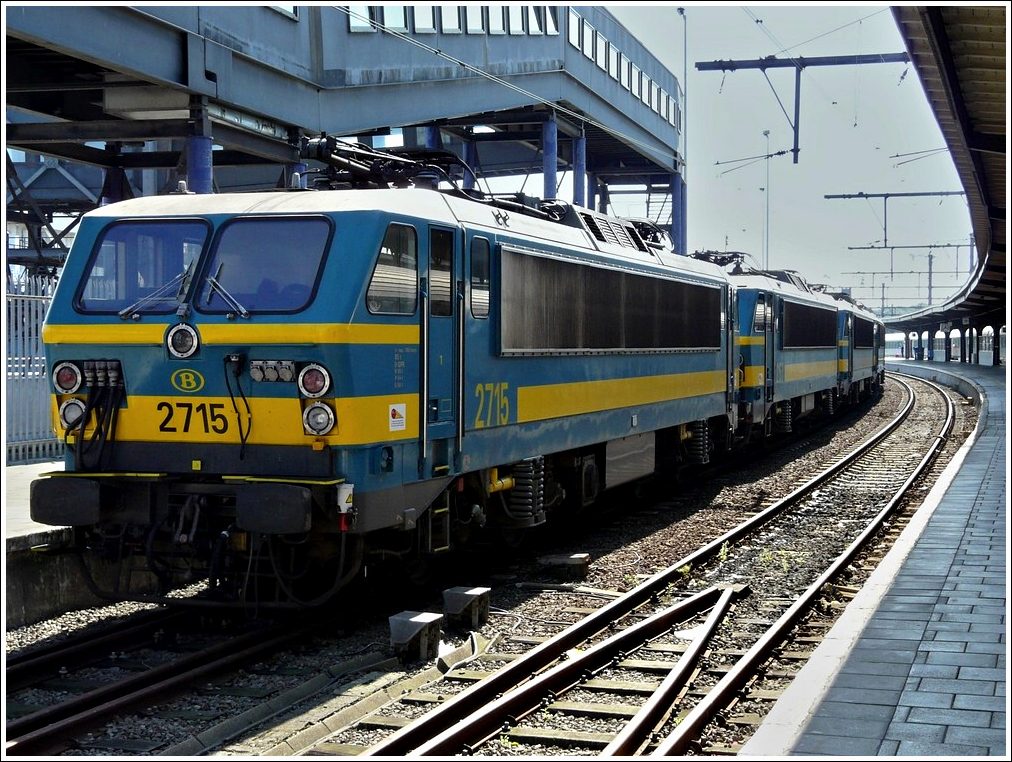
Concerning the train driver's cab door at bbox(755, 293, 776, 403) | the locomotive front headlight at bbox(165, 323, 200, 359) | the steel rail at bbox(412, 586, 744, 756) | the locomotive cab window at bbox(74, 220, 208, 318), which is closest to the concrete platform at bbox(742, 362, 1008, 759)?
the steel rail at bbox(412, 586, 744, 756)

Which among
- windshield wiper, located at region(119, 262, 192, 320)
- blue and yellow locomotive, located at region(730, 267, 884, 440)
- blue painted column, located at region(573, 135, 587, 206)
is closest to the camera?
windshield wiper, located at region(119, 262, 192, 320)

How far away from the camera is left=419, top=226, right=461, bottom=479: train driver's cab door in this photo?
915cm

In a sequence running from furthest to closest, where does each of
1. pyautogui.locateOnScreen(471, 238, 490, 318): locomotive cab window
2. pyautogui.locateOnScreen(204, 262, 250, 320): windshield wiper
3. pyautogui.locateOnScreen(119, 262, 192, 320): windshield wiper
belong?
pyautogui.locateOnScreen(471, 238, 490, 318): locomotive cab window → pyautogui.locateOnScreen(119, 262, 192, 320): windshield wiper → pyautogui.locateOnScreen(204, 262, 250, 320): windshield wiper

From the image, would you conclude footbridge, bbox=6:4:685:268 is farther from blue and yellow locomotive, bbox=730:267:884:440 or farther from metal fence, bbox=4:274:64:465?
blue and yellow locomotive, bbox=730:267:884:440

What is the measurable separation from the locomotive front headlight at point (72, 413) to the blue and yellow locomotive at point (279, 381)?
19 mm

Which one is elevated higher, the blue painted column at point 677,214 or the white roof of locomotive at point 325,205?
the blue painted column at point 677,214

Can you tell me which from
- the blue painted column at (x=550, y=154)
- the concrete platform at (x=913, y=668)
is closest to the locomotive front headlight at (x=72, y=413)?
the concrete platform at (x=913, y=668)

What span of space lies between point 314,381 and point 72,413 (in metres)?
1.96

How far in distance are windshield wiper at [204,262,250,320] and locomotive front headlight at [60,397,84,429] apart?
1223 mm

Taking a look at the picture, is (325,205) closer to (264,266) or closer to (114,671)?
(264,266)

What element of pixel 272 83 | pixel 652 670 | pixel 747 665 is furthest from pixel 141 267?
pixel 272 83

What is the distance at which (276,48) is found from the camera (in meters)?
19.0

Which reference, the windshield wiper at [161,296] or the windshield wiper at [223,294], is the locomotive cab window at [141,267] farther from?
the windshield wiper at [223,294]

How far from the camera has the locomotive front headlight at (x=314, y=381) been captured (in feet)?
27.0
